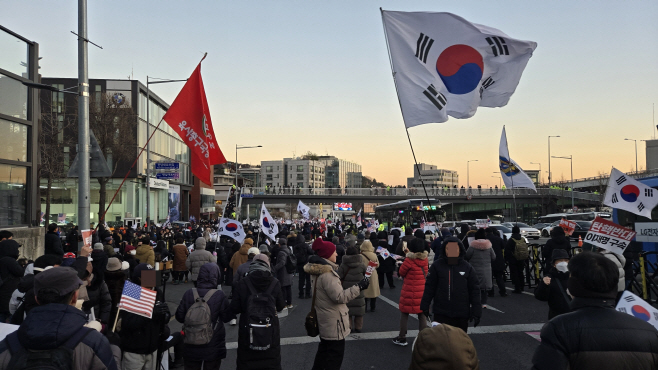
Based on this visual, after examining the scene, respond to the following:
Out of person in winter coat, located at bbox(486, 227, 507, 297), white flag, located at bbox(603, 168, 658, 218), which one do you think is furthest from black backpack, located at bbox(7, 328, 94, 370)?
person in winter coat, located at bbox(486, 227, 507, 297)

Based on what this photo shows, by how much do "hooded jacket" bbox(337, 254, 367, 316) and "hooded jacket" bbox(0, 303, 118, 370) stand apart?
5.29m

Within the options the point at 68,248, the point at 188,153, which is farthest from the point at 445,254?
the point at 188,153

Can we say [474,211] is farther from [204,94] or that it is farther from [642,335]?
[642,335]

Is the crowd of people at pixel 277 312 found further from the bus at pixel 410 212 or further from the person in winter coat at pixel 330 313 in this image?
the bus at pixel 410 212

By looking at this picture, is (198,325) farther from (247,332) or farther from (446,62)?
(446,62)

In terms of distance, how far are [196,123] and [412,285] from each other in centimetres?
728

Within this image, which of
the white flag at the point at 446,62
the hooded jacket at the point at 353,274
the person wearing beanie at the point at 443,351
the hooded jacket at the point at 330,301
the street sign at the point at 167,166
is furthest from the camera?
the street sign at the point at 167,166

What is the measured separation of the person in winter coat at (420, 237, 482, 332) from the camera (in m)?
5.96

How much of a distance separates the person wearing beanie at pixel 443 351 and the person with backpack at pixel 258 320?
8.40 feet

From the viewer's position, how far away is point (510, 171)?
1920cm

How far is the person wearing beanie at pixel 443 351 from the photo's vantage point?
262cm

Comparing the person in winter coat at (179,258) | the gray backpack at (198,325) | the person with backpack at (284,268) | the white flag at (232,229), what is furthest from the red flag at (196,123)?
the gray backpack at (198,325)

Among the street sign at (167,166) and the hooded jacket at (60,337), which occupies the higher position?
the street sign at (167,166)

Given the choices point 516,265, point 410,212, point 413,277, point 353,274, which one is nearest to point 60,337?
point 413,277
